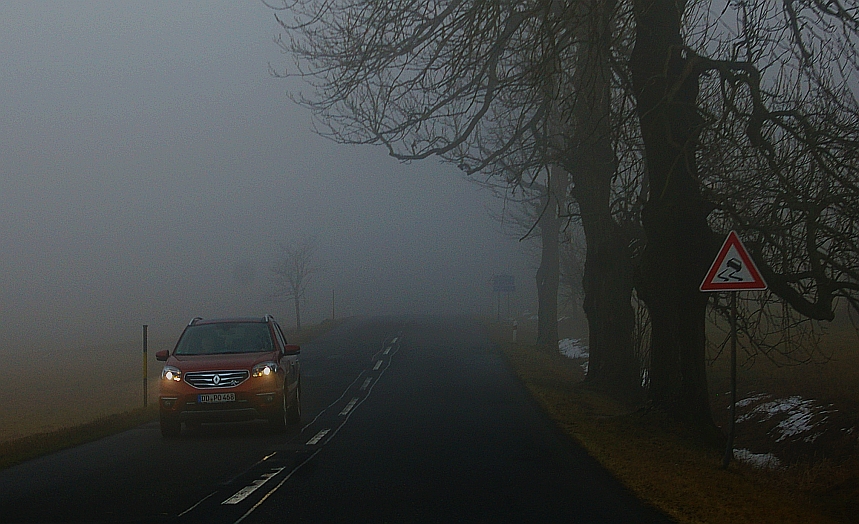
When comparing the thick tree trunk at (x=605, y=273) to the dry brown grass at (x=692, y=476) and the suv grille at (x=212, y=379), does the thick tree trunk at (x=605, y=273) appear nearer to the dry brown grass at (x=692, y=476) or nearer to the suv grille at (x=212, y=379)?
the dry brown grass at (x=692, y=476)

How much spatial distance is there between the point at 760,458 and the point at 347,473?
8.64 meters

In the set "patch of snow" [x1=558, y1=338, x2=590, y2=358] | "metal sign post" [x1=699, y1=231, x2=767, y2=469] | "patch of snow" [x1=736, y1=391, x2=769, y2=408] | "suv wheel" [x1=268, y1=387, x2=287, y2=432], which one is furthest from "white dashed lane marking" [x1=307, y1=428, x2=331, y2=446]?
"patch of snow" [x1=558, y1=338, x2=590, y2=358]

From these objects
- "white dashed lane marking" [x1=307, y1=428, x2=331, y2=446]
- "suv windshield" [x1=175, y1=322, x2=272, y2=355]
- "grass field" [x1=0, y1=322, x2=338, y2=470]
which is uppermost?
"suv windshield" [x1=175, y1=322, x2=272, y2=355]

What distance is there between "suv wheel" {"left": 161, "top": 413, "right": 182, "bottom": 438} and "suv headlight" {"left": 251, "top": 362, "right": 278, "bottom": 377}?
4.39ft

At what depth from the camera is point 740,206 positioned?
1712 centimetres

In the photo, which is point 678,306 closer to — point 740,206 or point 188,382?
point 740,206

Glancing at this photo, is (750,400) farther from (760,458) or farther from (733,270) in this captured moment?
(733,270)

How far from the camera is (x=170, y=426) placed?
45.3 feet

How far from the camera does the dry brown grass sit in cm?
825

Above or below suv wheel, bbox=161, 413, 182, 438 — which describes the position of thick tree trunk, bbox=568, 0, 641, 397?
above

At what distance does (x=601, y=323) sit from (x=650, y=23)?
8.62 metres

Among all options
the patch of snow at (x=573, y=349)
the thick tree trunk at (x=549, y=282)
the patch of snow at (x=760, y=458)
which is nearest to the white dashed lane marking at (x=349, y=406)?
the patch of snow at (x=760, y=458)

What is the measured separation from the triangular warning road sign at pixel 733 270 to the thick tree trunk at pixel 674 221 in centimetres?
302

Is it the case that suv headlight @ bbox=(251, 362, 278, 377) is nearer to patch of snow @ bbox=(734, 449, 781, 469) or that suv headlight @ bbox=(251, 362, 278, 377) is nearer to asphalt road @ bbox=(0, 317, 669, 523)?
asphalt road @ bbox=(0, 317, 669, 523)
